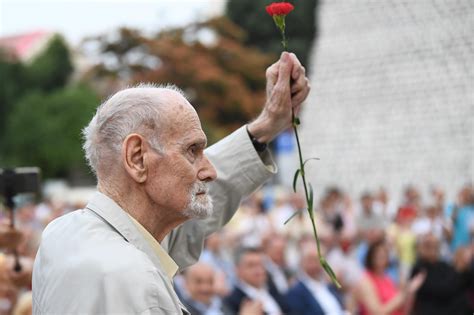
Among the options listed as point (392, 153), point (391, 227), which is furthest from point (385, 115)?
point (391, 227)

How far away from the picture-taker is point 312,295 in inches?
278

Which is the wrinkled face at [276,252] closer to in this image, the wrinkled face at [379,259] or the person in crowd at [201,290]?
the wrinkled face at [379,259]

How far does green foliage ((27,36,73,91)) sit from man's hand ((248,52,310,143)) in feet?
129

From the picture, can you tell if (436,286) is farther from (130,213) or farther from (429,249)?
(130,213)

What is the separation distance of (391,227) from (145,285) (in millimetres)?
12243

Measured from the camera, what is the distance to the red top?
309 inches

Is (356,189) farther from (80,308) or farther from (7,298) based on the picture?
(80,308)

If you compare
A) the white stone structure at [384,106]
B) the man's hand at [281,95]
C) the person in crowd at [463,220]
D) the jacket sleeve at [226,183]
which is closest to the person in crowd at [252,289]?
the jacket sleeve at [226,183]

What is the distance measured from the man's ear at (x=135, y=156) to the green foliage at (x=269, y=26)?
4045cm

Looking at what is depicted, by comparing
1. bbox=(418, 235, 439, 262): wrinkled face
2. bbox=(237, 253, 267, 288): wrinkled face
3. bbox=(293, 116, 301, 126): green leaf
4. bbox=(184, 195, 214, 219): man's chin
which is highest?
bbox=(184, 195, 214, 219): man's chin

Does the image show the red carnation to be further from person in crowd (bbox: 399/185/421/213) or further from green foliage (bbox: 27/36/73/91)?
green foliage (bbox: 27/36/73/91)

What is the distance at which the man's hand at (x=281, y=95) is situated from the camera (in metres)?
2.77

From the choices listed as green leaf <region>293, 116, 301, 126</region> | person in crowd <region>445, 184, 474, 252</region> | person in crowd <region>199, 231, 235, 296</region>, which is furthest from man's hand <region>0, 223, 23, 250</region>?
person in crowd <region>445, 184, 474, 252</region>

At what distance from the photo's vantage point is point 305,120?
26.8 meters
